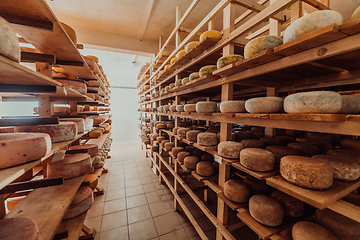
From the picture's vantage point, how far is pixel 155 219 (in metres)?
2.42

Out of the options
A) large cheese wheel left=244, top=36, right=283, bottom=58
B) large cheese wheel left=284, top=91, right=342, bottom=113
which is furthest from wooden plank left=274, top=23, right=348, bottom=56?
large cheese wheel left=284, top=91, right=342, bottom=113

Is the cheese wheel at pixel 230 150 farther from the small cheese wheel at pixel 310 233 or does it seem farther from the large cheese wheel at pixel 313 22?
the large cheese wheel at pixel 313 22

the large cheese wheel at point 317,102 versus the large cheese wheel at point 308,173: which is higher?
the large cheese wheel at point 317,102

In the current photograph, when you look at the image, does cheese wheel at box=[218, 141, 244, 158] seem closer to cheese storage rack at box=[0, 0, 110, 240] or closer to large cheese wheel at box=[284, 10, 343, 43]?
large cheese wheel at box=[284, 10, 343, 43]

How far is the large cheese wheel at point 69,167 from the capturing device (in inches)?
63.4

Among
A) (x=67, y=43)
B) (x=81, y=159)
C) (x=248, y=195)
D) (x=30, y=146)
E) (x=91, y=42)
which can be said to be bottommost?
(x=248, y=195)

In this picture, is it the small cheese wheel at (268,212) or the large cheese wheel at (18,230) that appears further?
the small cheese wheel at (268,212)

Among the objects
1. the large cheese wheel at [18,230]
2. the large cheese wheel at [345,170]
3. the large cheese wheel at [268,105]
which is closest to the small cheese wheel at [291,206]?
the large cheese wheel at [345,170]

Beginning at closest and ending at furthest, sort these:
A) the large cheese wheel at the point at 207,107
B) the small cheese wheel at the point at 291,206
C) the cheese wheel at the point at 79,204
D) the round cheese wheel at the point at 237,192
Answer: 1. the small cheese wheel at the point at 291,206
2. the round cheese wheel at the point at 237,192
3. the cheese wheel at the point at 79,204
4. the large cheese wheel at the point at 207,107

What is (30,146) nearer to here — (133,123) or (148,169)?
(148,169)

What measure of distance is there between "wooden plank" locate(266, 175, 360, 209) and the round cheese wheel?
0.45 m

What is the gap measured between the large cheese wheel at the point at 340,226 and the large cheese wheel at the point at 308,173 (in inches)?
16.5

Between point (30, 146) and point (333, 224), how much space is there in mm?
2078

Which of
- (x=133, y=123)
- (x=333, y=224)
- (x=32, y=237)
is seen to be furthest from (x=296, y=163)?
(x=133, y=123)
